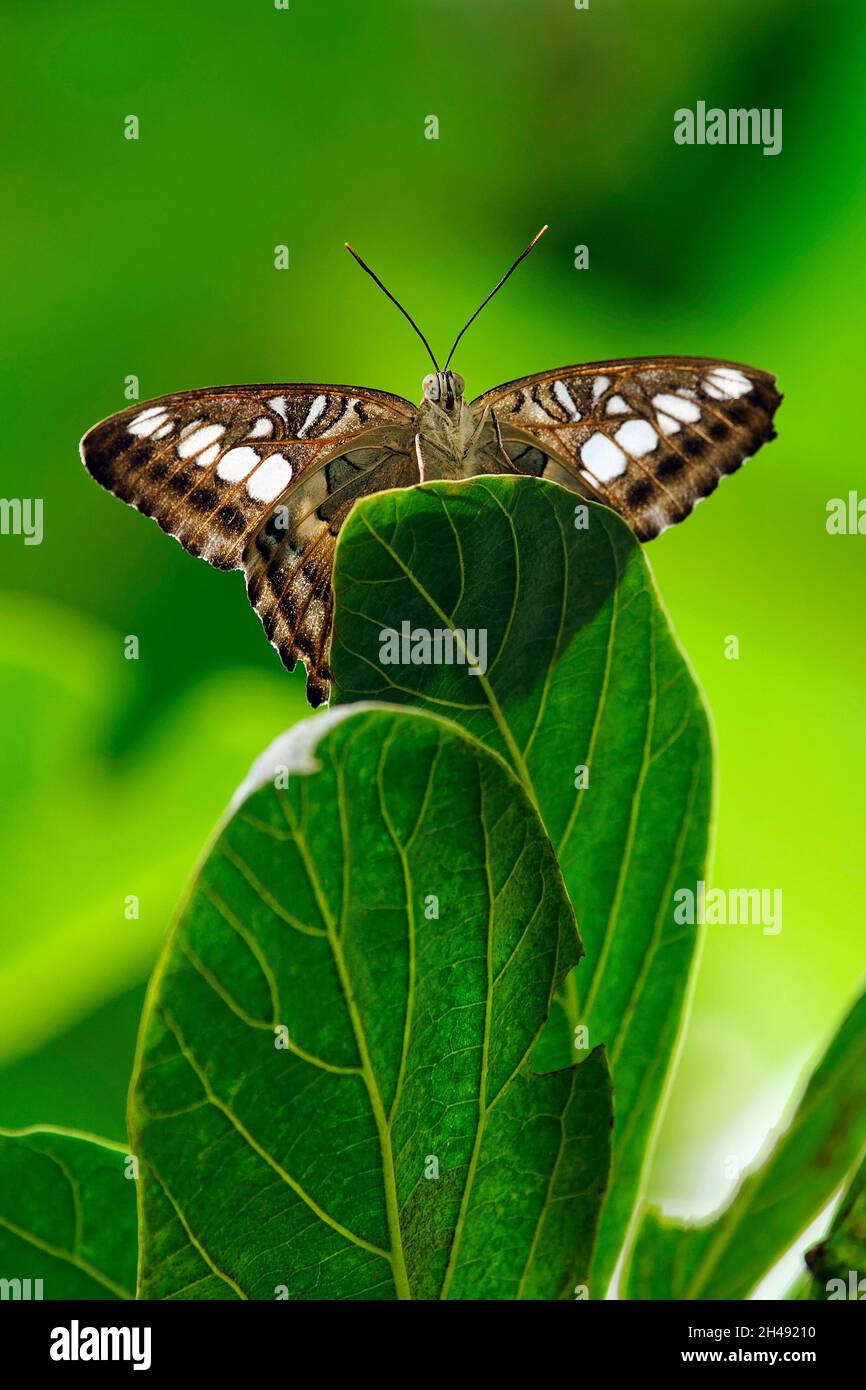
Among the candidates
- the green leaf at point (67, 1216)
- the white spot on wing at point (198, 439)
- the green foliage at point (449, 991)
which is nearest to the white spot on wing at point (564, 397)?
the white spot on wing at point (198, 439)

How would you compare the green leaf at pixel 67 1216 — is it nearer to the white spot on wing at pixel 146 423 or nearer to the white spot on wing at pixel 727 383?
the white spot on wing at pixel 146 423

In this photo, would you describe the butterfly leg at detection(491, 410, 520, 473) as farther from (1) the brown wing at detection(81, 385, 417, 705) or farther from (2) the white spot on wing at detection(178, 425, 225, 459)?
(2) the white spot on wing at detection(178, 425, 225, 459)

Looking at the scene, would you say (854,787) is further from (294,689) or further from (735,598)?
(294,689)

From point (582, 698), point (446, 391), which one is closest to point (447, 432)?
point (446, 391)

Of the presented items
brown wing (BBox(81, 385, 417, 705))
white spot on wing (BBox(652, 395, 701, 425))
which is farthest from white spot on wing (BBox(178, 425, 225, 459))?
white spot on wing (BBox(652, 395, 701, 425))

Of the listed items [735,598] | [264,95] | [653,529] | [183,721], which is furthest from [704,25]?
[183,721]
